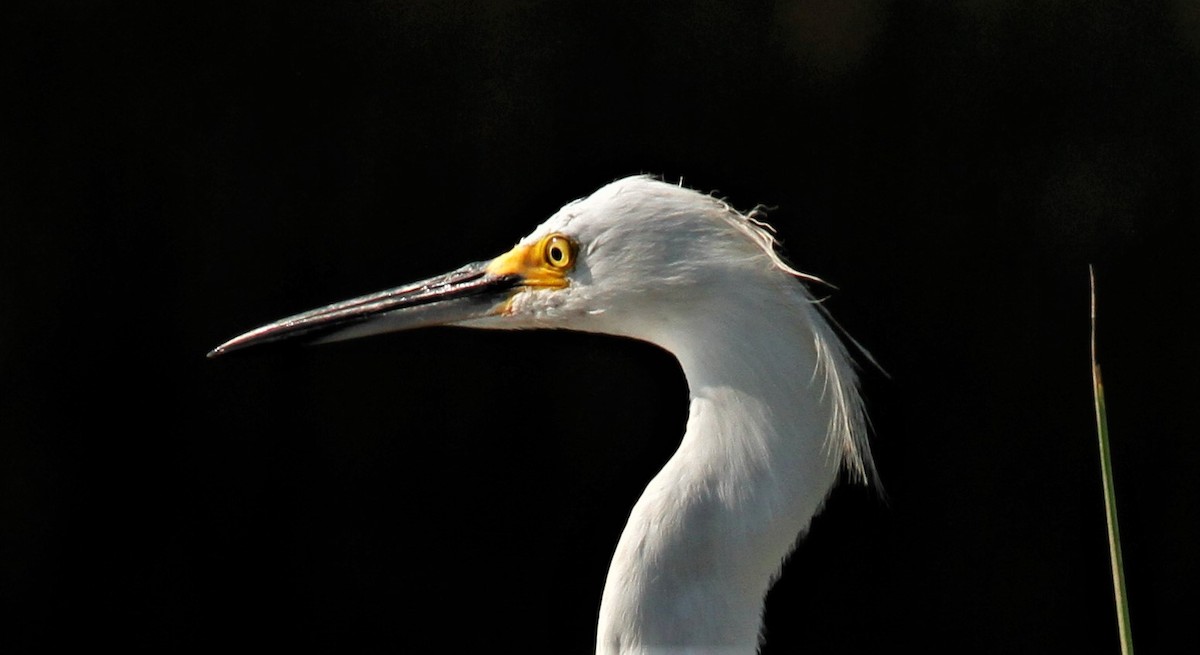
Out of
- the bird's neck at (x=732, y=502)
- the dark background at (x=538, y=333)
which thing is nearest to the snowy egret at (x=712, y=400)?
the bird's neck at (x=732, y=502)

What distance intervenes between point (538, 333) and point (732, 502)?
1516mm

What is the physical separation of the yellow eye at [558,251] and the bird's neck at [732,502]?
0.84ft

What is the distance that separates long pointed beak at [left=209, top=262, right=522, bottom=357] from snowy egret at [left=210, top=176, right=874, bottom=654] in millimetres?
90

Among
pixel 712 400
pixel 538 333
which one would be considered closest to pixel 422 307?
pixel 712 400

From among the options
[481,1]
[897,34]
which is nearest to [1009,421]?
[897,34]

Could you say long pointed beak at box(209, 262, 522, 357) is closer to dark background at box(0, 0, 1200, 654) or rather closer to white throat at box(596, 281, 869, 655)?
white throat at box(596, 281, 869, 655)

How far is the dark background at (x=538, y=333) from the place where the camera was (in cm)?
287

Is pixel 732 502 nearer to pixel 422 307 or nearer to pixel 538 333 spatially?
pixel 422 307

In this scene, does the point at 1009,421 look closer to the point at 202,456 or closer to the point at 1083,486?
the point at 1083,486

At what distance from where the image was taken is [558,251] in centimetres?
169

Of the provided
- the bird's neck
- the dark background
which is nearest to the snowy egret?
the bird's neck

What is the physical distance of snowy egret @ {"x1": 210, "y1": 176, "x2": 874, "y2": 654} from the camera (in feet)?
4.76

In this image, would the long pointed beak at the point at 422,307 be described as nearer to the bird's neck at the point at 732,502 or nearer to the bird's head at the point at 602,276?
the bird's head at the point at 602,276

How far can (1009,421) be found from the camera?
2.96m
